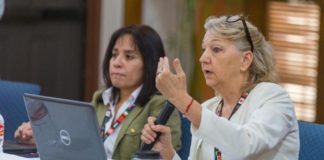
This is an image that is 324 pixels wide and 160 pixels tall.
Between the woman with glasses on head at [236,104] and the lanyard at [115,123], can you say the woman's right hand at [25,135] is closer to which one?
the lanyard at [115,123]

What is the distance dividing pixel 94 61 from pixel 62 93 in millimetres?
353

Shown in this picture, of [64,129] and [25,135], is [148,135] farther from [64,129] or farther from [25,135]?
[25,135]

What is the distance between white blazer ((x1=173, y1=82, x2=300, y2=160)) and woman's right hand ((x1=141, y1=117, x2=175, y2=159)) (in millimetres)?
158

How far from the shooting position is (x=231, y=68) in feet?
12.0

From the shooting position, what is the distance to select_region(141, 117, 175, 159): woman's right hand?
3.64 m

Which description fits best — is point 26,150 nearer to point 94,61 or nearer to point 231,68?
point 231,68

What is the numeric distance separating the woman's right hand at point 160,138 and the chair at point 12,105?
1.45m

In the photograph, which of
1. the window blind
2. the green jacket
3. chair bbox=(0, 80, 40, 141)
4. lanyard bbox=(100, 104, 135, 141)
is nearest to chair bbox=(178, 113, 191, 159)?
the green jacket

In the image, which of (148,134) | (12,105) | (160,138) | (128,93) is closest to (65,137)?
(148,134)

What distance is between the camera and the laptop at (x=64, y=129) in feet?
10.6

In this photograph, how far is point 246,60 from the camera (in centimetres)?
368

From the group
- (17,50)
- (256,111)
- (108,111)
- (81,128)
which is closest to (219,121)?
(256,111)

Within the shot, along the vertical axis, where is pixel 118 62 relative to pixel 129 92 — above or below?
above

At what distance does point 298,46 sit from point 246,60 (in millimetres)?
2688
